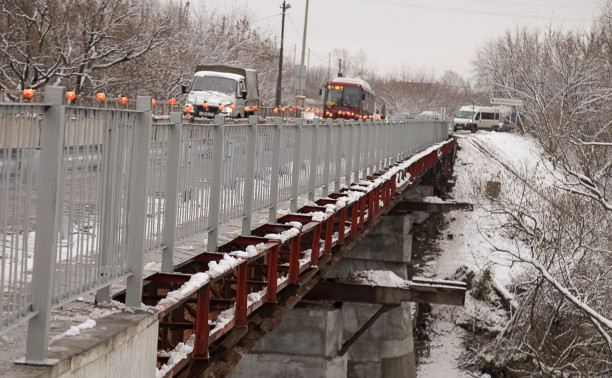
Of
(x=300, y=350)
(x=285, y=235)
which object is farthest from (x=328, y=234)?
(x=300, y=350)

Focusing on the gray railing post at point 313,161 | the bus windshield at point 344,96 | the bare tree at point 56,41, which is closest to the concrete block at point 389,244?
the bare tree at point 56,41

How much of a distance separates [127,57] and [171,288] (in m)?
33.3

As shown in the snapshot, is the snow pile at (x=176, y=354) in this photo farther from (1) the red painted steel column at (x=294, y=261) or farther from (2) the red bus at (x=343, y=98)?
(2) the red bus at (x=343, y=98)

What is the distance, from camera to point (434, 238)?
4925 centimetres

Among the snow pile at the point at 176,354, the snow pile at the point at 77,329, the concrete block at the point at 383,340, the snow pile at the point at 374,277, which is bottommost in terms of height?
the concrete block at the point at 383,340

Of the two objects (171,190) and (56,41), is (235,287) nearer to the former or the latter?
(171,190)

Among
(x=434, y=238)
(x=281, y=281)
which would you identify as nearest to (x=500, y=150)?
(x=434, y=238)

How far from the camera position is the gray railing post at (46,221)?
→ 3.81 m

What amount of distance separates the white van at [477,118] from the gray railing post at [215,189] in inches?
2923

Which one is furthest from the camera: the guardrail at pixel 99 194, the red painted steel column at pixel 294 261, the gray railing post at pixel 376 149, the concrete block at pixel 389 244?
the concrete block at pixel 389 244

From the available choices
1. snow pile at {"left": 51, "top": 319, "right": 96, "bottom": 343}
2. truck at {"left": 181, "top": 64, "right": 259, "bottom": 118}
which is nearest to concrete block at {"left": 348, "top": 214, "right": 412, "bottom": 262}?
truck at {"left": 181, "top": 64, "right": 259, "bottom": 118}

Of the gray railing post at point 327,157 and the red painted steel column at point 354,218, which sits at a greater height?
the gray railing post at point 327,157

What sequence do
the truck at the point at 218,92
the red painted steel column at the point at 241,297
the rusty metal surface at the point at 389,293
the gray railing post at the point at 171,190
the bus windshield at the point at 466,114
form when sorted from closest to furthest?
the gray railing post at the point at 171,190 → the red painted steel column at the point at 241,297 → the rusty metal surface at the point at 389,293 → the truck at the point at 218,92 → the bus windshield at the point at 466,114

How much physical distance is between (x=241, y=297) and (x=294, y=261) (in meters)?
2.39
